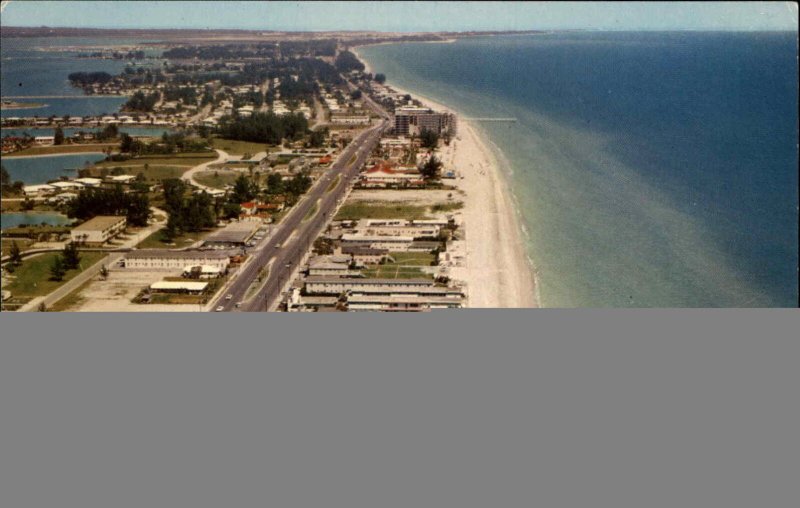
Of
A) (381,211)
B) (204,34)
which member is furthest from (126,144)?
(381,211)

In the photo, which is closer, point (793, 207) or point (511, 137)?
point (793, 207)

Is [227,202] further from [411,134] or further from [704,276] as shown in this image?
[704,276]

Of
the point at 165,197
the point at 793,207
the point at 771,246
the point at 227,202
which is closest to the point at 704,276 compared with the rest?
the point at 771,246

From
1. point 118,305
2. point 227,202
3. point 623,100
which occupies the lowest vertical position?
point 118,305

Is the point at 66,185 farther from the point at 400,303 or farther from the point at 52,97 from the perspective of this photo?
the point at 400,303

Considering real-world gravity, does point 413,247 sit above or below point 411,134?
below

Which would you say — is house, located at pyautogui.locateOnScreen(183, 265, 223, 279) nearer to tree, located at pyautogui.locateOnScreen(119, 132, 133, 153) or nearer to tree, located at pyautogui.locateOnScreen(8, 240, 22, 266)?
tree, located at pyautogui.locateOnScreen(8, 240, 22, 266)

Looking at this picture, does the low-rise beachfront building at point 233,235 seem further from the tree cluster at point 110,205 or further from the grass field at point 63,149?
the grass field at point 63,149
